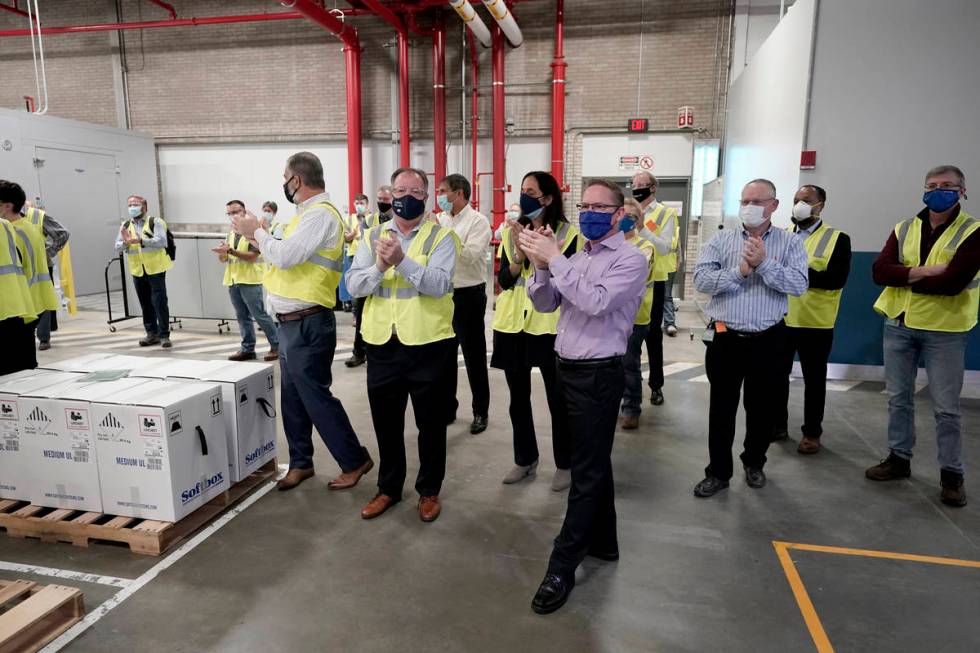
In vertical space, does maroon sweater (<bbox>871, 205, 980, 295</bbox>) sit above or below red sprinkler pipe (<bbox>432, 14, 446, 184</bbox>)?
below

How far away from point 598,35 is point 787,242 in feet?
27.5

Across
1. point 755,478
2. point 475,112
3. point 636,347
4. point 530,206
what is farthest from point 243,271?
point 475,112

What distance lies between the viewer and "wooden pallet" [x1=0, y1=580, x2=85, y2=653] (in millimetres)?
2223

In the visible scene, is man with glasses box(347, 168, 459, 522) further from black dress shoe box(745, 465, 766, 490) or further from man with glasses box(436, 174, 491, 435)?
black dress shoe box(745, 465, 766, 490)

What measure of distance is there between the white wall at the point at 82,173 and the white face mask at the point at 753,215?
451 inches

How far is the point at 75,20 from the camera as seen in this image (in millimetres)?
12227

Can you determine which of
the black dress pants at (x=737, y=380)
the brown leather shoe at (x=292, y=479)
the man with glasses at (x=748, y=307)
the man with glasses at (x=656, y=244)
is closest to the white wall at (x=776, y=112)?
the man with glasses at (x=656, y=244)

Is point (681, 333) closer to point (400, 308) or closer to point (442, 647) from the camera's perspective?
point (400, 308)

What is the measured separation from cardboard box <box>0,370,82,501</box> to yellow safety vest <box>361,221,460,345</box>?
170 cm

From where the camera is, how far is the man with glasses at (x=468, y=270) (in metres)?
4.27

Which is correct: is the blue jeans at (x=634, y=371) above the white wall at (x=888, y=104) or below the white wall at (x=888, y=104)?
below

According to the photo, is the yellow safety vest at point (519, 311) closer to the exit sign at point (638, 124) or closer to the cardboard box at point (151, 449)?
the cardboard box at point (151, 449)

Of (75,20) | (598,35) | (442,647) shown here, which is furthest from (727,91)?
(75,20)

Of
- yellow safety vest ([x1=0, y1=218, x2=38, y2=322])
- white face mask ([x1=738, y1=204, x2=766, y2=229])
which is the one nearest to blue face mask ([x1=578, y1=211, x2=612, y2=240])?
white face mask ([x1=738, y1=204, x2=766, y2=229])
